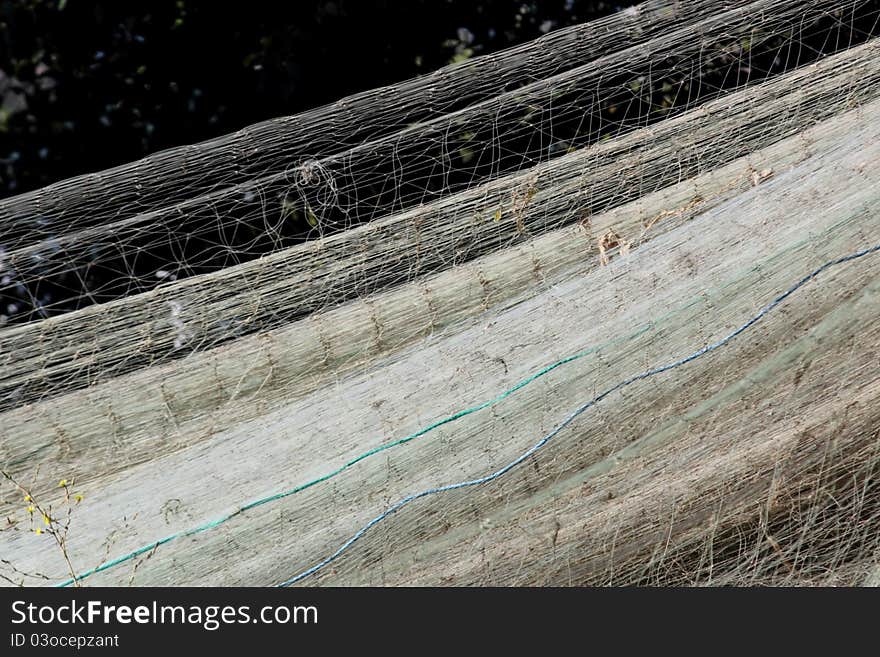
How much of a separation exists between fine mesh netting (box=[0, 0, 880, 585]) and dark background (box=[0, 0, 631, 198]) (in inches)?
85.7

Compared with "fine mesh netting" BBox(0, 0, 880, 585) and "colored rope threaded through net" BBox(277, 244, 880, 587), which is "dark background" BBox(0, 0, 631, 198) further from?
"colored rope threaded through net" BBox(277, 244, 880, 587)

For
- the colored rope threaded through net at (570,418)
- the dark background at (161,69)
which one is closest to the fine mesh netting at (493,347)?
the colored rope threaded through net at (570,418)

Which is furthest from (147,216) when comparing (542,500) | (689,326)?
(689,326)

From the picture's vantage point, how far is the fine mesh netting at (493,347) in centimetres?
239

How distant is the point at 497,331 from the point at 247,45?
9.45ft

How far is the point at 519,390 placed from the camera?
7.90ft

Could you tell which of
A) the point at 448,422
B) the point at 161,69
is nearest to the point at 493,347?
the point at 448,422

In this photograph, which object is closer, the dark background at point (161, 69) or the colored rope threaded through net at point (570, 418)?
the colored rope threaded through net at point (570, 418)

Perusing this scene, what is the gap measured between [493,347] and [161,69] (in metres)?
3.04

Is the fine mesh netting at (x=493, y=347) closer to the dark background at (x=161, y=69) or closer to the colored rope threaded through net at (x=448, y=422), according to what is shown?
the colored rope threaded through net at (x=448, y=422)

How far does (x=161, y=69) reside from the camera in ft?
15.9

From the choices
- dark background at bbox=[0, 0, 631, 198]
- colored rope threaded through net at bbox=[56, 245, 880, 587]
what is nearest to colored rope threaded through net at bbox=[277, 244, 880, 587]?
colored rope threaded through net at bbox=[56, 245, 880, 587]

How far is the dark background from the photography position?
187 inches

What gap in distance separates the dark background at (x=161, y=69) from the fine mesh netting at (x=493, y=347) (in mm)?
2176
